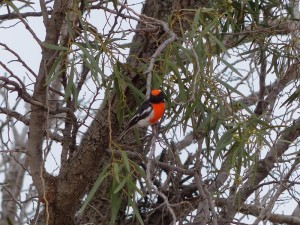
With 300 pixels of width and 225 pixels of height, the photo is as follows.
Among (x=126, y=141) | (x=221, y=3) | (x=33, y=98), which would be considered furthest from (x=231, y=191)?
(x=33, y=98)

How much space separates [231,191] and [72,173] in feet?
3.72

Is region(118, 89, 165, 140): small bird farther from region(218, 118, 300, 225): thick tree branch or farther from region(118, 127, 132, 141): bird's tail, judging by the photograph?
region(218, 118, 300, 225): thick tree branch

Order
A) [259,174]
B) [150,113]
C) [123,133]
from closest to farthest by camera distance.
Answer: [150,113] → [123,133] → [259,174]

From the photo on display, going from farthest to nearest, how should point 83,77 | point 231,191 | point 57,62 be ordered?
point 231,191, point 83,77, point 57,62

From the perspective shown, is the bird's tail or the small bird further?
the bird's tail

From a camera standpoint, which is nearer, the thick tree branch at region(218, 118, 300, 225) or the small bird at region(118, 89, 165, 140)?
the small bird at region(118, 89, 165, 140)

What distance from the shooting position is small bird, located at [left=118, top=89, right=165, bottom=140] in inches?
115

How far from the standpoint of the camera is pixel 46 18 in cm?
283

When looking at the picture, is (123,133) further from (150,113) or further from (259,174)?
(259,174)

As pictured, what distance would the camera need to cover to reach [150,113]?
117 inches

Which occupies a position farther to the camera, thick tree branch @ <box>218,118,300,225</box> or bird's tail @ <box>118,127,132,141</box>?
thick tree branch @ <box>218,118,300,225</box>

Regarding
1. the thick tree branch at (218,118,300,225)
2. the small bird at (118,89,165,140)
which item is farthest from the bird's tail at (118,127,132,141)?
the thick tree branch at (218,118,300,225)

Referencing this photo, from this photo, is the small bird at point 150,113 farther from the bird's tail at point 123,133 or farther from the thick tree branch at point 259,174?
the thick tree branch at point 259,174

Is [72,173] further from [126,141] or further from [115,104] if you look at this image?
[126,141]
